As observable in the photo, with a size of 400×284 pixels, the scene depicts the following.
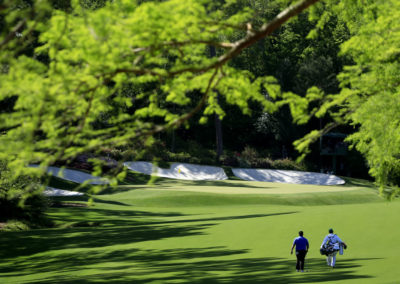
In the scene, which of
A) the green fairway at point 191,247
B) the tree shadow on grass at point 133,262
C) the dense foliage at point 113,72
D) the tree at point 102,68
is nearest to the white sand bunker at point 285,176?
the green fairway at point 191,247

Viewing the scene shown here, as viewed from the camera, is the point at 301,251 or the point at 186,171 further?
the point at 186,171

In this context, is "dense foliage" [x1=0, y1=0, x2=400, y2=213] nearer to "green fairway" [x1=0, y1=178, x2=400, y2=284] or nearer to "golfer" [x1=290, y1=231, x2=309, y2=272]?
"golfer" [x1=290, y1=231, x2=309, y2=272]

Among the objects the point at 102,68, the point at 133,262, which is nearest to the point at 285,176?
the point at 133,262

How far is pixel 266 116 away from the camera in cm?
6288

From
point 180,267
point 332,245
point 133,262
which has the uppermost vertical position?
point 332,245

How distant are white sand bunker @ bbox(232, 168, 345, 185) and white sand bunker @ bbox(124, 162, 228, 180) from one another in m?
1.97

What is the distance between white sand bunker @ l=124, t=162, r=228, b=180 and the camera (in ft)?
172

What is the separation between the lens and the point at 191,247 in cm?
2102

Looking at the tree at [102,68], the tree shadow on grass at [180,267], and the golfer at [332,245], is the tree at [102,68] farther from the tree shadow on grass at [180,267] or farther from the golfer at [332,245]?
the golfer at [332,245]

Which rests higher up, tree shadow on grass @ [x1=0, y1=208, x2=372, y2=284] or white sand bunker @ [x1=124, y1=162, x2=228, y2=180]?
white sand bunker @ [x1=124, y1=162, x2=228, y2=180]

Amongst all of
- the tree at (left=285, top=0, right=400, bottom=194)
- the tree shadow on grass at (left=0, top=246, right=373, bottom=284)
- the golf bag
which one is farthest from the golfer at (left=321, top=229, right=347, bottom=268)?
the tree at (left=285, top=0, right=400, bottom=194)

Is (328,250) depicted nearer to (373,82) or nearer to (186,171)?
(373,82)

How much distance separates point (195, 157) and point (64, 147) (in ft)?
162

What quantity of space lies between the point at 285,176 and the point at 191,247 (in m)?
35.0
